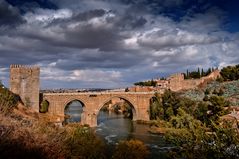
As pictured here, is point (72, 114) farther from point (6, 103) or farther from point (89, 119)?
point (6, 103)

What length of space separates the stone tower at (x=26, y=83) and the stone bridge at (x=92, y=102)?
10.5 ft

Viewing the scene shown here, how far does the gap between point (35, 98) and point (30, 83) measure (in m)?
1.75

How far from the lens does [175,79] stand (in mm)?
52062

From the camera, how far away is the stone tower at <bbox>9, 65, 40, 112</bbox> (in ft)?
118

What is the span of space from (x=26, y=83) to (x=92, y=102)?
358 inches

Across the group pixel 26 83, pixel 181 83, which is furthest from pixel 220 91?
pixel 26 83

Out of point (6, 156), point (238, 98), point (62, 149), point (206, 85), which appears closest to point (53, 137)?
point (62, 149)

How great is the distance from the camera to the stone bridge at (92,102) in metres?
40.0

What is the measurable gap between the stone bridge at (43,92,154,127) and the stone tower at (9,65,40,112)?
10.5 feet

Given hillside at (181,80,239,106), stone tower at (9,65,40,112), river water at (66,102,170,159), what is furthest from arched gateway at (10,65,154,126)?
hillside at (181,80,239,106)

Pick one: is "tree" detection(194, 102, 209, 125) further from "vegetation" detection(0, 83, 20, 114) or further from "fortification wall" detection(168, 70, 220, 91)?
"vegetation" detection(0, 83, 20, 114)

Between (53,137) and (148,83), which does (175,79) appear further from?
(53,137)

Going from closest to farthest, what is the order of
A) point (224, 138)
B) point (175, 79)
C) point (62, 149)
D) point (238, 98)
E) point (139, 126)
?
point (62, 149) → point (224, 138) → point (139, 126) → point (238, 98) → point (175, 79)

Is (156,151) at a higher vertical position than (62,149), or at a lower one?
lower
